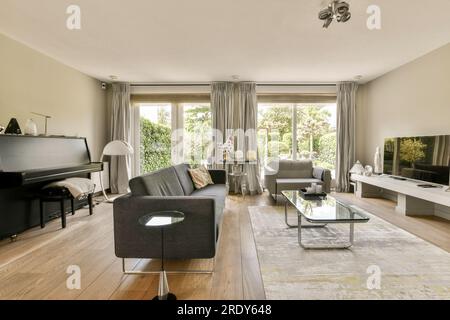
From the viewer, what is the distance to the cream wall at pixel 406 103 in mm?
3607

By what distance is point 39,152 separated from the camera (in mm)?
3342

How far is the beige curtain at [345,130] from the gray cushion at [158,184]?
3.92 metres

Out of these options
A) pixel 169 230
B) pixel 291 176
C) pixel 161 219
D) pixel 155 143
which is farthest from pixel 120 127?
pixel 161 219

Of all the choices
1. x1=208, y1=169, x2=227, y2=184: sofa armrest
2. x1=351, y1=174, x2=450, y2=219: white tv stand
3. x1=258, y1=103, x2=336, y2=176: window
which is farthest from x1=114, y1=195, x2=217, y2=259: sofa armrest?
x1=258, y1=103, x2=336, y2=176: window

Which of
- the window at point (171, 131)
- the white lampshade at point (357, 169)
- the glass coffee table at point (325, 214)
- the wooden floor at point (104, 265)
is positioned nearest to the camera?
the wooden floor at point (104, 265)

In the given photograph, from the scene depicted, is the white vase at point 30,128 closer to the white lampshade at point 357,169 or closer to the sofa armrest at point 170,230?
the sofa armrest at point 170,230

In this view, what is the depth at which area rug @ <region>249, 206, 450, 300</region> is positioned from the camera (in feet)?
5.85

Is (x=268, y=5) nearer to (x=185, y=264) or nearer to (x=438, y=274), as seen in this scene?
(x=185, y=264)

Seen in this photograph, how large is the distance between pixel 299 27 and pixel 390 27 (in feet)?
3.48

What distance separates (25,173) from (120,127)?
2.88m

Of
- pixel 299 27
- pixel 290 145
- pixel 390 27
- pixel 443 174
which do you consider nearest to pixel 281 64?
pixel 299 27

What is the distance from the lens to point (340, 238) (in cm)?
279

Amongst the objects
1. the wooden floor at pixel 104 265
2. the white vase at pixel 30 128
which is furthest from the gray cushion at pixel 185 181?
the white vase at pixel 30 128

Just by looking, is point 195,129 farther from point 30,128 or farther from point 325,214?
point 325,214
